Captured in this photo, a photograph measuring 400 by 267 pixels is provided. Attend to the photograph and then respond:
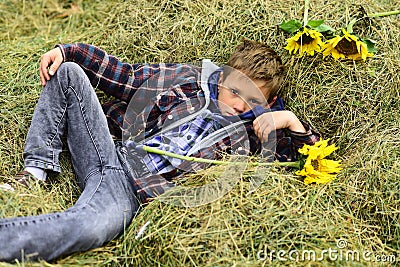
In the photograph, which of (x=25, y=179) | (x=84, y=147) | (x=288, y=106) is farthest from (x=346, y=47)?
(x=25, y=179)

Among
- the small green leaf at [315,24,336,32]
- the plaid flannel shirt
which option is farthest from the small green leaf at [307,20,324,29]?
the plaid flannel shirt

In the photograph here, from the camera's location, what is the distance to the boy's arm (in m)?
2.67

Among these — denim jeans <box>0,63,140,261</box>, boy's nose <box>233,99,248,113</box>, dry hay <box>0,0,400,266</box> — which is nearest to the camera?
dry hay <box>0,0,400,266</box>

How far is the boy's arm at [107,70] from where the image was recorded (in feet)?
8.77

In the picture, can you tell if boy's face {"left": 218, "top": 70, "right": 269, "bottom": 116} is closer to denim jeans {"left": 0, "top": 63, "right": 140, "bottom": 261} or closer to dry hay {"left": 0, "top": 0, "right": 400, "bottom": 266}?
dry hay {"left": 0, "top": 0, "right": 400, "bottom": 266}

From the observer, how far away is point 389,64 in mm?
2879

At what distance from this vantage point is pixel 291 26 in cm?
291

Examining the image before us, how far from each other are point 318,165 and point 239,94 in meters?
0.46

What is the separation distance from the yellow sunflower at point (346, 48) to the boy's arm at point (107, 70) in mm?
810

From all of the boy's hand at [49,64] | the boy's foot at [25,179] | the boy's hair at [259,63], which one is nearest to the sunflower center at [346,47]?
the boy's hair at [259,63]

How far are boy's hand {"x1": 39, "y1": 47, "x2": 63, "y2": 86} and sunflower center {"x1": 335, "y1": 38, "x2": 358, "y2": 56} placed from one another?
1.28 m

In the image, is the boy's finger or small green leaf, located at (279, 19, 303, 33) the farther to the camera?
small green leaf, located at (279, 19, 303, 33)

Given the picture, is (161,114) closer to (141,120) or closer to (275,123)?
(141,120)

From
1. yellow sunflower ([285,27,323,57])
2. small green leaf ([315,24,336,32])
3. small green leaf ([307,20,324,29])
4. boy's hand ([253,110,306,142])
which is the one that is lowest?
boy's hand ([253,110,306,142])
